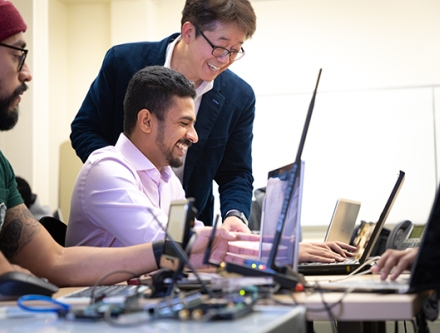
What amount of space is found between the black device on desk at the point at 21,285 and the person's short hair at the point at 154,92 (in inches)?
37.3

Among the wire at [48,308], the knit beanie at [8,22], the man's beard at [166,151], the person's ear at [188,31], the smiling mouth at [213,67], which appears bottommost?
the wire at [48,308]

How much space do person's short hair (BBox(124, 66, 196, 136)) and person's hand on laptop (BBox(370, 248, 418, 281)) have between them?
1.01m

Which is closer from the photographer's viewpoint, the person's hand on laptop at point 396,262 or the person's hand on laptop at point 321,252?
the person's hand on laptop at point 396,262

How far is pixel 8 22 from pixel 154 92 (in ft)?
2.09

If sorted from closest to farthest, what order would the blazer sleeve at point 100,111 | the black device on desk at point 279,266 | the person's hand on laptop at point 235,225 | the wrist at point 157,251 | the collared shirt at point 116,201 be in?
the black device on desk at point 279,266 < the wrist at point 157,251 < the collared shirt at point 116,201 < the person's hand on laptop at point 235,225 < the blazer sleeve at point 100,111

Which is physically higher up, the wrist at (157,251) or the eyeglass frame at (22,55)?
the eyeglass frame at (22,55)

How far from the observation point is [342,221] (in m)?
2.52

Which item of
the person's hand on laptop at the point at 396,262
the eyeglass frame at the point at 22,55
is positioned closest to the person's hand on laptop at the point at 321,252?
the person's hand on laptop at the point at 396,262

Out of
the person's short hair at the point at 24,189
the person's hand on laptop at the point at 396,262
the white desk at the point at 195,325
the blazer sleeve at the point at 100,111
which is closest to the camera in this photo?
the white desk at the point at 195,325

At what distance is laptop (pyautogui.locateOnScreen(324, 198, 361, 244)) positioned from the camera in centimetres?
245

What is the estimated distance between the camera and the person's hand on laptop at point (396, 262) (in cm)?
135

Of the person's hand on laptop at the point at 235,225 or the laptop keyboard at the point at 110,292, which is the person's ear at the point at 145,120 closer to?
the person's hand on laptop at the point at 235,225

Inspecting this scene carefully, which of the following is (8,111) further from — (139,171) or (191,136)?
(191,136)

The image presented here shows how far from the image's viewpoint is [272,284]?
4.09 ft
